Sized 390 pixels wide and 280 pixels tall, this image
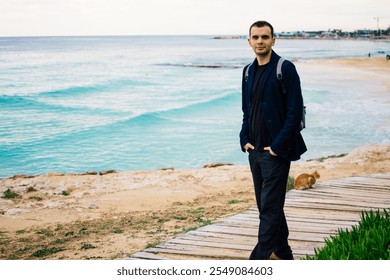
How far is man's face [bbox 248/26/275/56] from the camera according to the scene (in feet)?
10.2

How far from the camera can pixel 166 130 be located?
20.2 metres

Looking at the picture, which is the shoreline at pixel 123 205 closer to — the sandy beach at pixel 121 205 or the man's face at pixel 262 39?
the sandy beach at pixel 121 205

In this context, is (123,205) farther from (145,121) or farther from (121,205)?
(145,121)

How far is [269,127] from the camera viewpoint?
124 inches

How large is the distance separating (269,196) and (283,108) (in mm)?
621

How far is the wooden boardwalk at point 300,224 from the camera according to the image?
3.91m

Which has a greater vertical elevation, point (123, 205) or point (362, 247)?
point (362, 247)

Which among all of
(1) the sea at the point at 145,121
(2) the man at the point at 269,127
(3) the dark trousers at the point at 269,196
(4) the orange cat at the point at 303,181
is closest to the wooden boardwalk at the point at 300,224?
(4) the orange cat at the point at 303,181

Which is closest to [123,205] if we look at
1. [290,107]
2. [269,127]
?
[269,127]

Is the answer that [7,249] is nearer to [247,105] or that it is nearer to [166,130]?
[247,105]

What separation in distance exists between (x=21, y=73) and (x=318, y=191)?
123 feet
